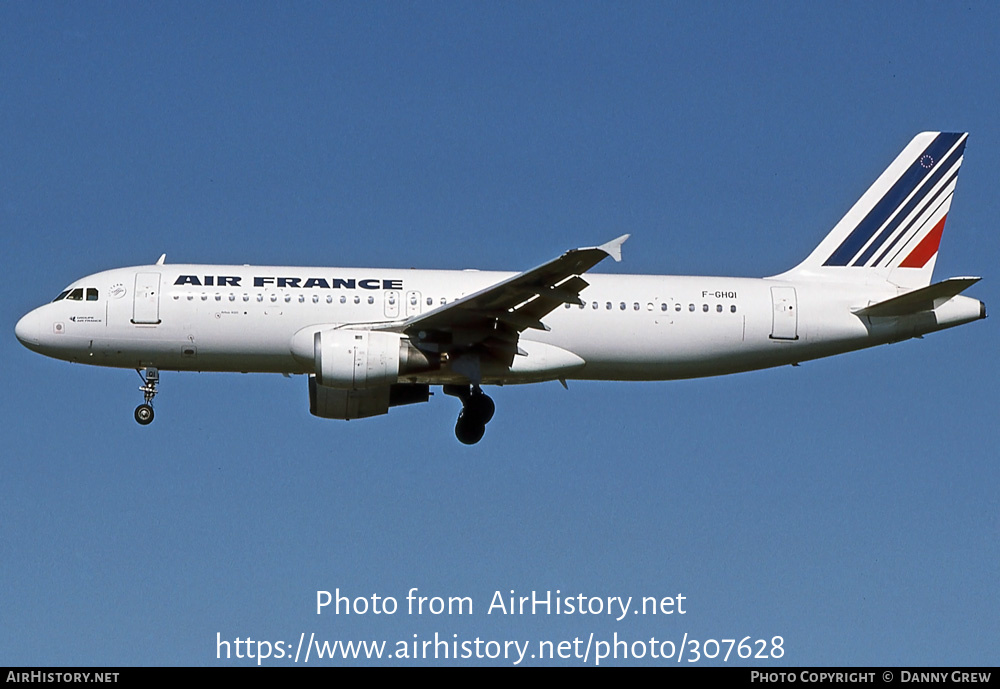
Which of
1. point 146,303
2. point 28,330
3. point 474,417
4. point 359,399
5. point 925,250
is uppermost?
point 925,250

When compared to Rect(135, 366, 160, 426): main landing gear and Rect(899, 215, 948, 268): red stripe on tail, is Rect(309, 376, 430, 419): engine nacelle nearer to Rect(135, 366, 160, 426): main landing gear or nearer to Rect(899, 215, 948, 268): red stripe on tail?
Rect(135, 366, 160, 426): main landing gear

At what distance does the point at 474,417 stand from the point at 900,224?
42.0 ft

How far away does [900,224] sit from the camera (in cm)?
3978

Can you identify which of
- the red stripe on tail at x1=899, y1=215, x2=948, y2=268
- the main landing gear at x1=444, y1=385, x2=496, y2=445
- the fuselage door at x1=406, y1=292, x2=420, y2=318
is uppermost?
the red stripe on tail at x1=899, y1=215, x2=948, y2=268

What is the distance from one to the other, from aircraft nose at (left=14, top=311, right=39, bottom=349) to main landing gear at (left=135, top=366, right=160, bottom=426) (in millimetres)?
2781

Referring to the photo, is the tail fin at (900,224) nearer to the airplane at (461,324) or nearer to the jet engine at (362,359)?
the airplane at (461,324)

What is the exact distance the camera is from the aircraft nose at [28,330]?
3519 cm

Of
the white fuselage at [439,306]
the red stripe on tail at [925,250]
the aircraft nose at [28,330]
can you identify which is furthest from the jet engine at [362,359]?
the red stripe on tail at [925,250]

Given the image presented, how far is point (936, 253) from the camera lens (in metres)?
39.6

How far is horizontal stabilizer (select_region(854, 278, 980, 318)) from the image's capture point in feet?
114

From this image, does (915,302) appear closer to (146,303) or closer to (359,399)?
(359,399)

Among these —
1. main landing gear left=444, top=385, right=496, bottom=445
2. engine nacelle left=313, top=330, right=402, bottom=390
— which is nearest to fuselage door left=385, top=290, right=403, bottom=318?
engine nacelle left=313, top=330, right=402, bottom=390

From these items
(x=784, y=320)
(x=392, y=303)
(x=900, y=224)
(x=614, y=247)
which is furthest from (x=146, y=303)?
(x=900, y=224)
